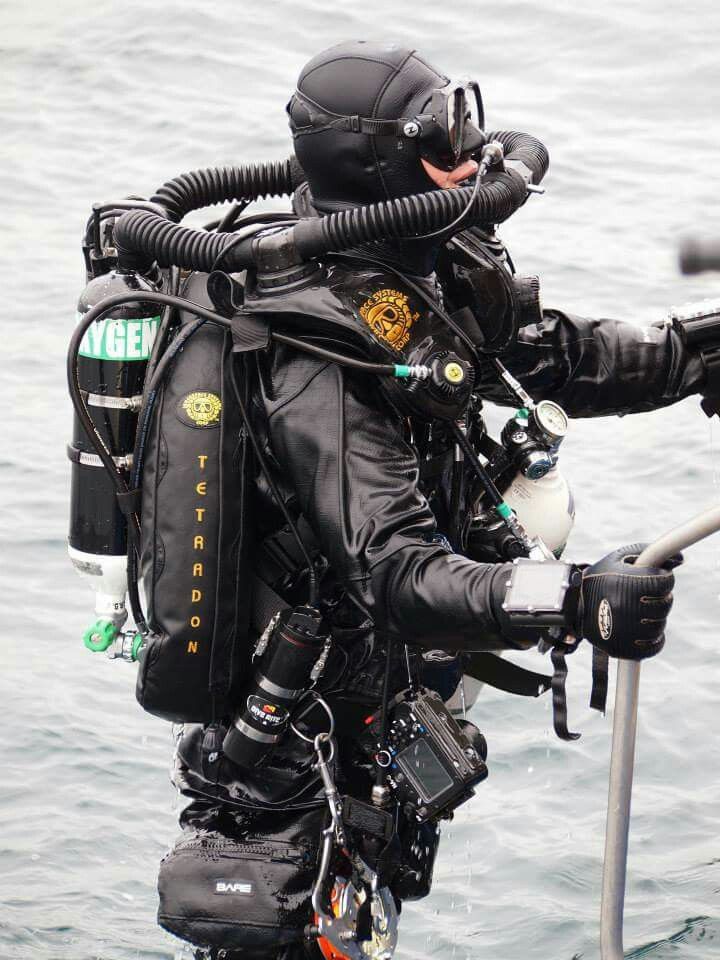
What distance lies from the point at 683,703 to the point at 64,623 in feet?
7.12

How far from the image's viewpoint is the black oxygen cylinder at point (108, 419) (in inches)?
134

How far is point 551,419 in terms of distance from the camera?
11.9 feet

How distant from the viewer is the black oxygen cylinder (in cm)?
342

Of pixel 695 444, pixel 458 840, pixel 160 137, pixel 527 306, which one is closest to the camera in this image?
pixel 527 306

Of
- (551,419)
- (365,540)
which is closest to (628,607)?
(365,540)

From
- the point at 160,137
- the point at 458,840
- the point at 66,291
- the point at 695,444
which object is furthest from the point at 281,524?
the point at 160,137

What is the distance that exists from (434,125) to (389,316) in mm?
363

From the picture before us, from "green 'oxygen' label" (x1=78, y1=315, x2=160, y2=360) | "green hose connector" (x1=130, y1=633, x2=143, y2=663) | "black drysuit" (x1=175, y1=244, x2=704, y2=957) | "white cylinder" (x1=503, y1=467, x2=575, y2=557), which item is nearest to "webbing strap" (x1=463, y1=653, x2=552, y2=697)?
"black drysuit" (x1=175, y1=244, x2=704, y2=957)

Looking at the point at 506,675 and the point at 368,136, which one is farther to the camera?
the point at 506,675

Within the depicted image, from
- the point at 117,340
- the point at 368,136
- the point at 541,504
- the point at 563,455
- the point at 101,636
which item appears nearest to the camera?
the point at 368,136

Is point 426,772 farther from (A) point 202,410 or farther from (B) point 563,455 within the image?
(B) point 563,455

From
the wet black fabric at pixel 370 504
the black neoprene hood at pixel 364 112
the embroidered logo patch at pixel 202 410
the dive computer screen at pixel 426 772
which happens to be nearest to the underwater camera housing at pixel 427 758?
the dive computer screen at pixel 426 772

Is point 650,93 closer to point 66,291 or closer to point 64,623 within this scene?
point 66,291

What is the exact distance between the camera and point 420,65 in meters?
3.29
